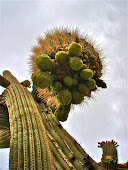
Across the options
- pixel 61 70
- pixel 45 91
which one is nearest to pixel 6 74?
pixel 45 91

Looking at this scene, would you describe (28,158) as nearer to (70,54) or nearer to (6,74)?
(70,54)

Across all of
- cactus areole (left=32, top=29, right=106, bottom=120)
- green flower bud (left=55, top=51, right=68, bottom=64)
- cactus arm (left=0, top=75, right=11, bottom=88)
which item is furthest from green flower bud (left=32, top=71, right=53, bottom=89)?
cactus arm (left=0, top=75, right=11, bottom=88)

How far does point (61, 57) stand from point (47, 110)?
0.47 metres

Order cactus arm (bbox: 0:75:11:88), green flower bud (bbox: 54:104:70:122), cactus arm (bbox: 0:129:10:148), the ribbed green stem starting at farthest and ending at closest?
cactus arm (bbox: 0:75:11:88) < green flower bud (bbox: 54:104:70:122) < cactus arm (bbox: 0:129:10:148) < the ribbed green stem

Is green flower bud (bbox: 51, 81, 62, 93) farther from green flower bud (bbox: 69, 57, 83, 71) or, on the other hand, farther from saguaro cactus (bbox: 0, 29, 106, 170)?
green flower bud (bbox: 69, 57, 83, 71)

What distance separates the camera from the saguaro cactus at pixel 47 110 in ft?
3.14

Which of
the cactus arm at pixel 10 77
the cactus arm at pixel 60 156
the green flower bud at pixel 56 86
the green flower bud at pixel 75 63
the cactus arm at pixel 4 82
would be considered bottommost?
the cactus arm at pixel 60 156

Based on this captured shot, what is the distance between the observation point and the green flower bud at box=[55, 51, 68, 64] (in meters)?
1.12

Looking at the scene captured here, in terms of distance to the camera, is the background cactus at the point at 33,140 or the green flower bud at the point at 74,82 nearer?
the background cactus at the point at 33,140

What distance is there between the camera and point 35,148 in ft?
3.16

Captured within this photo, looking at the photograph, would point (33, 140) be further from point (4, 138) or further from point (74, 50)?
point (74, 50)

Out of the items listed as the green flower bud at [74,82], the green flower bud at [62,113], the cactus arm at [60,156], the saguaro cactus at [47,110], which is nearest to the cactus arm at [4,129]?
the saguaro cactus at [47,110]

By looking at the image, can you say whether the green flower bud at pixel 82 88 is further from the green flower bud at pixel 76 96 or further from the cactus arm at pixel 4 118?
the cactus arm at pixel 4 118

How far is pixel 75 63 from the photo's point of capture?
1.09 meters
